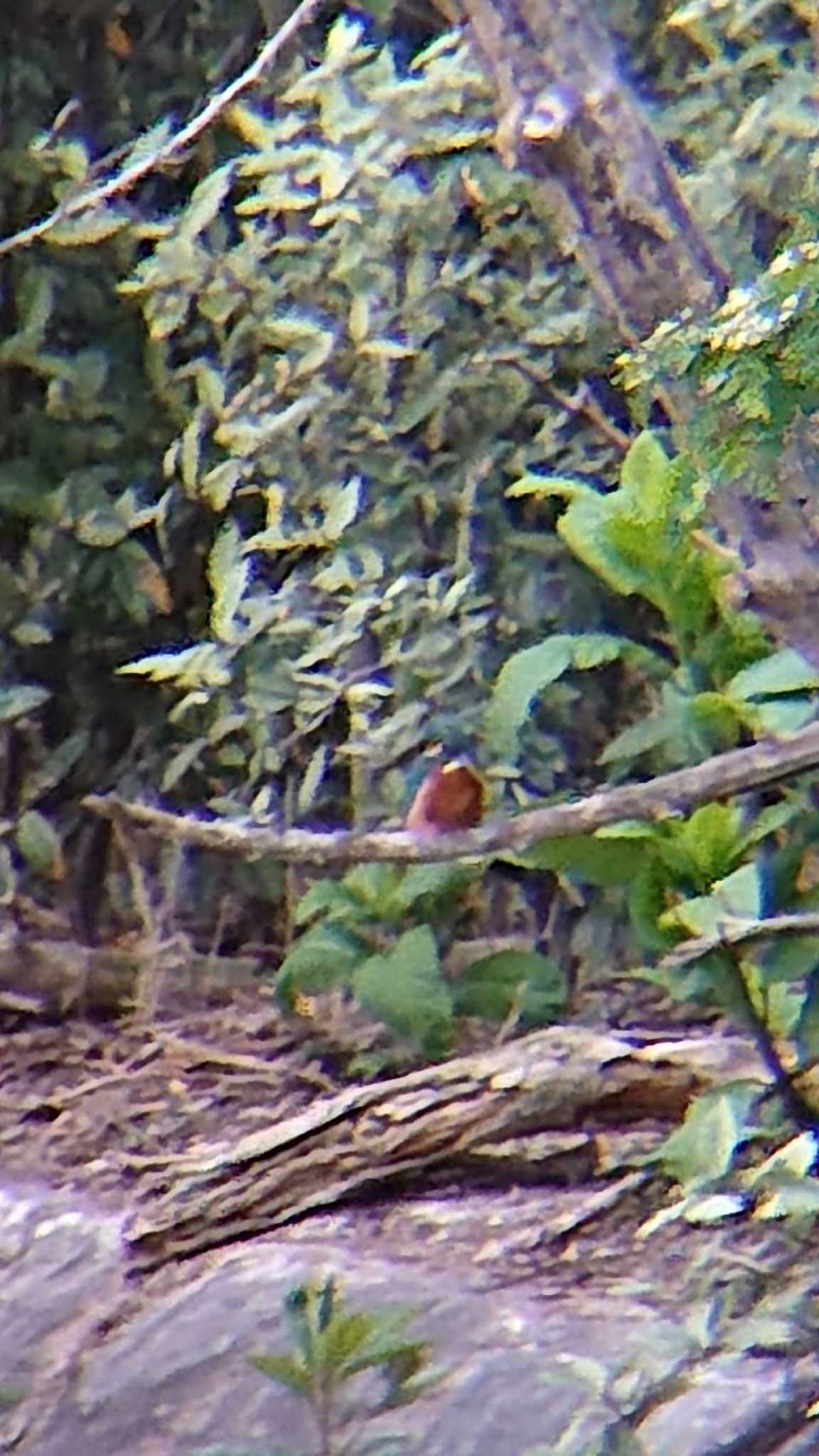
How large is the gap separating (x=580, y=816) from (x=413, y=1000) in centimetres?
134

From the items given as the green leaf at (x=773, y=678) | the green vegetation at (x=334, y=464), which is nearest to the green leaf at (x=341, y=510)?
the green vegetation at (x=334, y=464)

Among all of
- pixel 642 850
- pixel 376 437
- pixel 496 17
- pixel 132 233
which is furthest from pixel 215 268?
pixel 496 17

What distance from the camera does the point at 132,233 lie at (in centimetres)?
248

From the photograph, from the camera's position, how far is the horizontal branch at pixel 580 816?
0.93 m

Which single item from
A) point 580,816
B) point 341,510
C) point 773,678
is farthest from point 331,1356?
point 341,510

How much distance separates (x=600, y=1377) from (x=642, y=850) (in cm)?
46

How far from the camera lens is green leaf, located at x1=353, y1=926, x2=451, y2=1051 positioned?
2.26 meters

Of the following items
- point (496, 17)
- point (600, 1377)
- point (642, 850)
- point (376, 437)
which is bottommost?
point (600, 1377)

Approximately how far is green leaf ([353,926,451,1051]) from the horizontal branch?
1310 mm

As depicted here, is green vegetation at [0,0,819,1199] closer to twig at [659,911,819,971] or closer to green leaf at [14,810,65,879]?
green leaf at [14,810,65,879]

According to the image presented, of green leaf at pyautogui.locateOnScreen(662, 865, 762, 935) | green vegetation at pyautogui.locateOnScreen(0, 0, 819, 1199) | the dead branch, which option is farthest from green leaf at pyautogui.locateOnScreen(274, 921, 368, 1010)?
green leaf at pyautogui.locateOnScreen(662, 865, 762, 935)

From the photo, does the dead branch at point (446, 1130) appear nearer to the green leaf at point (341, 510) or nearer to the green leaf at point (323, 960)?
the green leaf at point (323, 960)

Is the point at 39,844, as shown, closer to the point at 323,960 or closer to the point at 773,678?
the point at 323,960

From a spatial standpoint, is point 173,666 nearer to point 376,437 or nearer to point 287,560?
point 287,560
